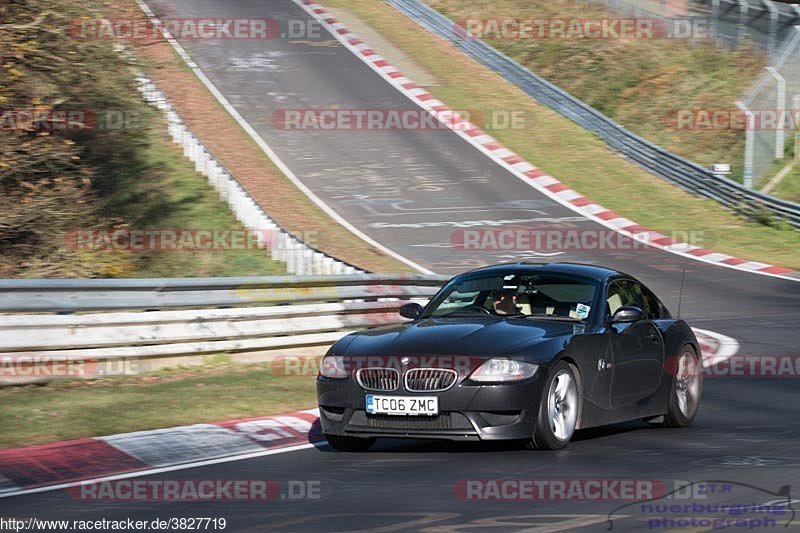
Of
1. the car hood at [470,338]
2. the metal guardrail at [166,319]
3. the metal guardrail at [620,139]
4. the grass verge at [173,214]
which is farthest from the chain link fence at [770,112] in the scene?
the car hood at [470,338]

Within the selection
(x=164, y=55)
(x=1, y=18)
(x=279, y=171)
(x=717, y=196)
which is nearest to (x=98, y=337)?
(x=1, y=18)

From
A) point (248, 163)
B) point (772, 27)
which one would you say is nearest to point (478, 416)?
point (248, 163)

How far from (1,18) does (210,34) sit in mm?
21800

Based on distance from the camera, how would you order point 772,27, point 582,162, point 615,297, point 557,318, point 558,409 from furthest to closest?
point 772,27
point 582,162
point 615,297
point 557,318
point 558,409

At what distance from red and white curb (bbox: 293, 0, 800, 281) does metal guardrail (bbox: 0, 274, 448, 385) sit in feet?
37.3

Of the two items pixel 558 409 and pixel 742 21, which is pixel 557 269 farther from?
pixel 742 21

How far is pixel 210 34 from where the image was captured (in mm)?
39281

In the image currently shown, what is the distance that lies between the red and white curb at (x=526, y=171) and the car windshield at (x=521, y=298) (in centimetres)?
1413

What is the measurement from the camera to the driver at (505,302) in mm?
9430

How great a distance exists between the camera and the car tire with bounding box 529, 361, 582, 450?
27.7 ft

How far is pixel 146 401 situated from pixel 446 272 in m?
11.9

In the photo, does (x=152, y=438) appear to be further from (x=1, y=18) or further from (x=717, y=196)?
(x=717, y=196)

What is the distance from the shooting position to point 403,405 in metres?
8.40

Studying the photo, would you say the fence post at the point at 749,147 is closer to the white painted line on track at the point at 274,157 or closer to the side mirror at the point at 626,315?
the white painted line on track at the point at 274,157
